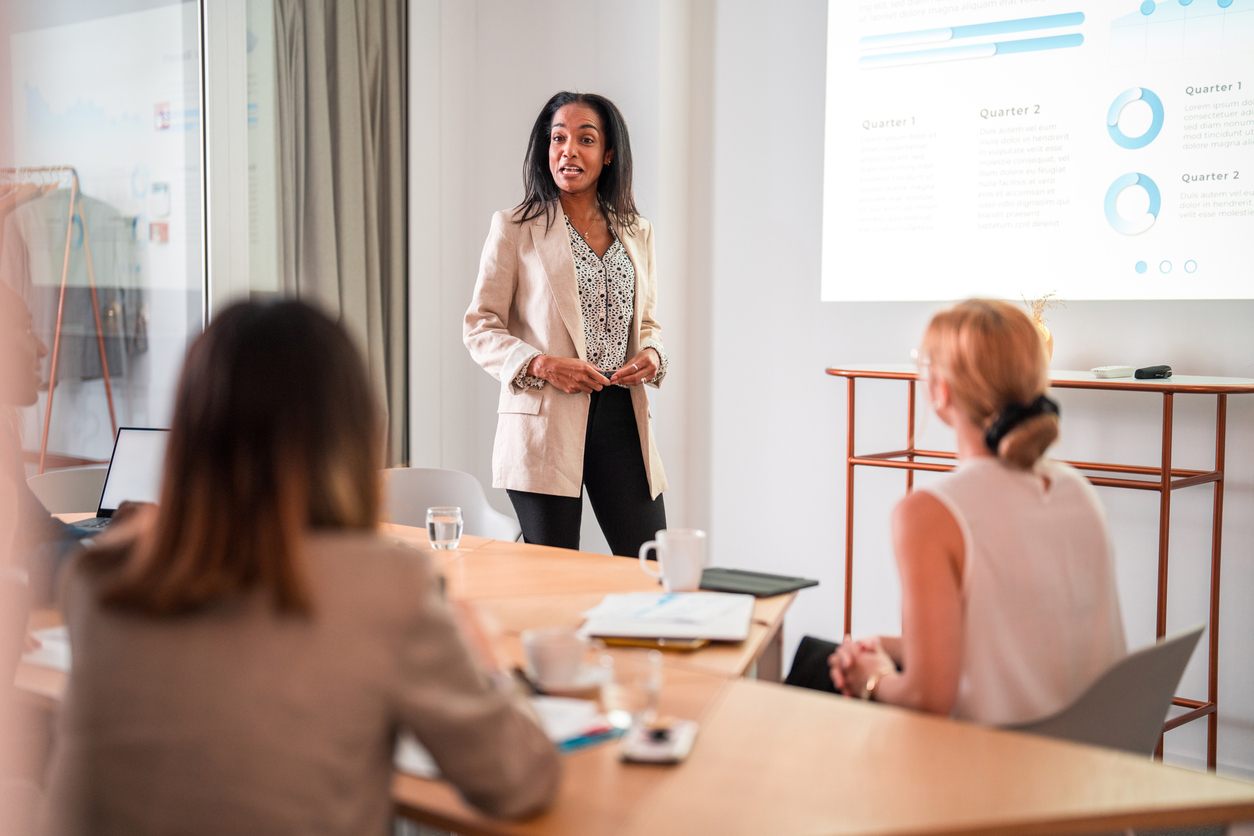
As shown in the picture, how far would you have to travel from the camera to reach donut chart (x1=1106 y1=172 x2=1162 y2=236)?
308cm

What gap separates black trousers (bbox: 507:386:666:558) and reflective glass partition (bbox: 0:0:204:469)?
1.16 meters

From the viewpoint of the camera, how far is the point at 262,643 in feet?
3.15

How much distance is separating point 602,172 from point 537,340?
50 cm

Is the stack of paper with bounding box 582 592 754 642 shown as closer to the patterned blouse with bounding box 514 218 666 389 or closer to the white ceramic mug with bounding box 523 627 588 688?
the white ceramic mug with bounding box 523 627 588 688

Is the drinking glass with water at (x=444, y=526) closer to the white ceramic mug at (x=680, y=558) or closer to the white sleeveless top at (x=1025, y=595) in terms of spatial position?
the white ceramic mug at (x=680, y=558)

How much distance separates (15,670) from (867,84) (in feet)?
9.75

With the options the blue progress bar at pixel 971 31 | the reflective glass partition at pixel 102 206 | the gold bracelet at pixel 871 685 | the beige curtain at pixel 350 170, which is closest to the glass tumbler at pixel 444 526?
the gold bracelet at pixel 871 685

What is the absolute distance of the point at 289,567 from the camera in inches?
37.4

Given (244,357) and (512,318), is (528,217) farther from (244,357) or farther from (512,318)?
(244,357)

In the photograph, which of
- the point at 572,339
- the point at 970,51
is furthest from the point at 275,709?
the point at 970,51

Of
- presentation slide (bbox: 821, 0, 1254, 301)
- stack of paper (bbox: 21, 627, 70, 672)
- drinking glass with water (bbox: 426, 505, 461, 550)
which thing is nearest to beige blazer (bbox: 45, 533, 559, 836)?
stack of paper (bbox: 21, 627, 70, 672)

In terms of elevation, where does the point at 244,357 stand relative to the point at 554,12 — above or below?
below

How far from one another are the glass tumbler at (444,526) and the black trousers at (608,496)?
65 cm

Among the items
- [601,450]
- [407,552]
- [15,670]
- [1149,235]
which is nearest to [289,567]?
[407,552]
